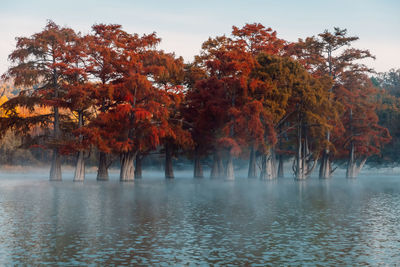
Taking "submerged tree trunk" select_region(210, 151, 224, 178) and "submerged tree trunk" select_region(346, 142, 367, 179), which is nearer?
"submerged tree trunk" select_region(210, 151, 224, 178)

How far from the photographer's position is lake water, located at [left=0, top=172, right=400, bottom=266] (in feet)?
57.5

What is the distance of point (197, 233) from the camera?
22.5 m

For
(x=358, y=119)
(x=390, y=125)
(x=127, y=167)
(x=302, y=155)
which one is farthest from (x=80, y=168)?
(x=390, y=125)

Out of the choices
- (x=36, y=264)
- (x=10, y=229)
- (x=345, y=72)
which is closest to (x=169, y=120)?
(x=345, y=72)

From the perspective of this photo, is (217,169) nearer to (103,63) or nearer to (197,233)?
(103,63)

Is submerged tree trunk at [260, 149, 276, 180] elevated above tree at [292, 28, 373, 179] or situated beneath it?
situated beneath

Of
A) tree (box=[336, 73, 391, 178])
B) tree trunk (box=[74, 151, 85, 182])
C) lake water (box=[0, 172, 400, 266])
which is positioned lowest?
lake water (box=[0, 172, 400, 266])

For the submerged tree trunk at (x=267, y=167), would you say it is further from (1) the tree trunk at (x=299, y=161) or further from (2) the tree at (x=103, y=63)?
(2) the tree at (x=103, y=63)

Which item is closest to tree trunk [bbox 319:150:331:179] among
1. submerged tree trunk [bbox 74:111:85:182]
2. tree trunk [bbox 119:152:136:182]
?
tree trunk [bbox 119:152:136:182]

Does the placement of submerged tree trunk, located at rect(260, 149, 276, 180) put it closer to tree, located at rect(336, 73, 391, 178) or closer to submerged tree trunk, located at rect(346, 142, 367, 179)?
tree, located at rect(336, 73, 391, 178)

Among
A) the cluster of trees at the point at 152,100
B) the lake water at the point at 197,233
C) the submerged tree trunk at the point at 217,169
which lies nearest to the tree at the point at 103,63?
the cluster of trees at the point at 152,100

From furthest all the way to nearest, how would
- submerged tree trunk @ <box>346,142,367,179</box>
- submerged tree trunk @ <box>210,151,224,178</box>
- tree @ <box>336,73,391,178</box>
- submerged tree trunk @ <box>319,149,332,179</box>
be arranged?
submerged tree trunk @ <box>346,142,367,179</box> < submerged tree trunk @ <box>319,149,332,179</box> < tree @ <box>336,73,391,178</box> < submerged tree trunk @ <box>210,151,224,178</box>

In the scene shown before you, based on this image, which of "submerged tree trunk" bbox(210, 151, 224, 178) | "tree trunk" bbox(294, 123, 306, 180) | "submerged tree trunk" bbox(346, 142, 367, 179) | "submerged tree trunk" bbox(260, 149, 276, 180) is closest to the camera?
"submerged tree trunk" bbox(260, 149, 276, 180)

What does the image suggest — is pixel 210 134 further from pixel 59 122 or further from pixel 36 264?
pixel 36 264
